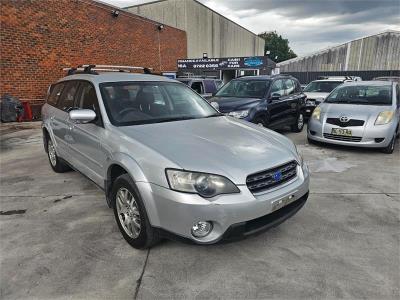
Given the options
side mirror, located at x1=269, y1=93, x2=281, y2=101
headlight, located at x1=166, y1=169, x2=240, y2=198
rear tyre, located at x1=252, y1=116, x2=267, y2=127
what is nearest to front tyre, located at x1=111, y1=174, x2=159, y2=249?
headlight, located at x1=166, y1=169, x2=240, y2=198

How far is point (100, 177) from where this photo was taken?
11.2 feet

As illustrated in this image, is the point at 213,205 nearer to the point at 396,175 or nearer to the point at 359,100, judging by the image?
the point at 396,175

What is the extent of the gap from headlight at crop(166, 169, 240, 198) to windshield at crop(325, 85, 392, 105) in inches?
228

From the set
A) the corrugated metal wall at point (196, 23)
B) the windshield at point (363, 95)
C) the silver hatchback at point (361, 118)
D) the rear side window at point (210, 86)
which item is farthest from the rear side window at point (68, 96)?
the corrugated metal wall at point (196, 23)

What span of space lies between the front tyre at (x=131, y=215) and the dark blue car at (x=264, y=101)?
410 cm

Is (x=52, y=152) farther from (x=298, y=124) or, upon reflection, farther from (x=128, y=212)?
(x=298, y=124)

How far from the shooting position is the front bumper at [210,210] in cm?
237

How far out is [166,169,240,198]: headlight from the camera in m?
2.41

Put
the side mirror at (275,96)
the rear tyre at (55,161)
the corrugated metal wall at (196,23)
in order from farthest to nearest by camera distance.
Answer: the corrugated metal wall at (196,23) < the side mirror at (275,96) < the rear tyre at (55,161)

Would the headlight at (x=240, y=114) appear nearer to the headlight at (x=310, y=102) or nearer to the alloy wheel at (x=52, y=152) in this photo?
the alloy wheel at (x=52, y=152)

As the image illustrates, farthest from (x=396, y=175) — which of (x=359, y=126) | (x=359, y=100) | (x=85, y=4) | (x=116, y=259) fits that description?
(x=85, y=4)

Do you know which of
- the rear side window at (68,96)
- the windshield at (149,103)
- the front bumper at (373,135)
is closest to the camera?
the windshield at (149,103)

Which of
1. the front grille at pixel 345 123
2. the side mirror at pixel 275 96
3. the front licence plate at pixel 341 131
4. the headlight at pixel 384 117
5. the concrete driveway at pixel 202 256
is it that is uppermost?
the side mirror at pixel 275 96

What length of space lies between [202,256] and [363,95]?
6.24m
